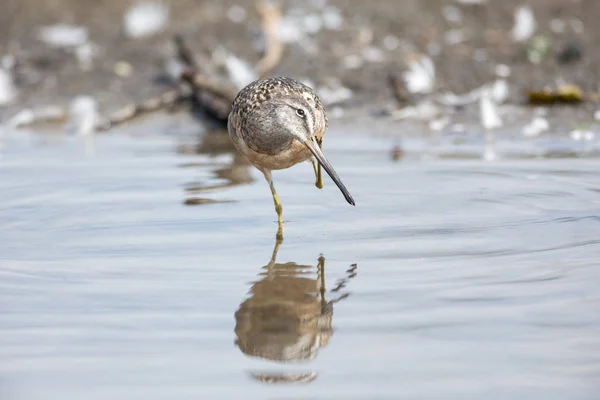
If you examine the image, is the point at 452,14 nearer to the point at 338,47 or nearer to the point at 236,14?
the point at 338,47

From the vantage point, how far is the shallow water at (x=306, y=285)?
374 cm

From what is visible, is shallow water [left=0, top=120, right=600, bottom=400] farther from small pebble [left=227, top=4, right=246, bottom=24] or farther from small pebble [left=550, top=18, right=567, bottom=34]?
small pebble [left=227, top=4, right=246, bottom=24]

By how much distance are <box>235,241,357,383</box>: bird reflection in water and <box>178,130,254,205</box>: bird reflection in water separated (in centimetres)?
210

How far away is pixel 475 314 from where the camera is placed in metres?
4.44

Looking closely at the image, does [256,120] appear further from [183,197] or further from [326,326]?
[326,326]

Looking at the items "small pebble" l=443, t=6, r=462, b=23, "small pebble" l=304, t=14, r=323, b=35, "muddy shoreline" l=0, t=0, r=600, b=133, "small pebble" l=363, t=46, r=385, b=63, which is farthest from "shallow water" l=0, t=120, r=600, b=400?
"small pebble" l=443, t=6, r=462, b=23

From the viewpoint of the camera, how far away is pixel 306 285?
5.05m

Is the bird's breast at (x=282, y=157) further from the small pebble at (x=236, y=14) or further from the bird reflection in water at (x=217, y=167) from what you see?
the small pebble at (x=236, y=14)

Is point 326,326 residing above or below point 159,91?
below

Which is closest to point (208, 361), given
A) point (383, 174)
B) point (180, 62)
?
point (383, 174)

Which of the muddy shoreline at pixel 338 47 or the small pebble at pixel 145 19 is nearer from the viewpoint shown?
the muddy shoreline at pixel 338 47

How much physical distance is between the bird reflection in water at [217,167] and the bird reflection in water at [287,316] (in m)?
2.10

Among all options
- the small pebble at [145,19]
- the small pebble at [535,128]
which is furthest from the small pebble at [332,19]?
the small pebble at [535,128]

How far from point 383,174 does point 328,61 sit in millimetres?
4986
